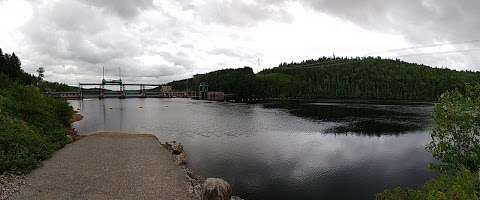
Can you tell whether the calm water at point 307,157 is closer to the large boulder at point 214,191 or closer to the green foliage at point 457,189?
the large boulder at point 214,191

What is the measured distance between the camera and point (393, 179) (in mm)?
35312

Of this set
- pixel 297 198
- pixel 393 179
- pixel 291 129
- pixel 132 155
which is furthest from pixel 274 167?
pixel 291 129

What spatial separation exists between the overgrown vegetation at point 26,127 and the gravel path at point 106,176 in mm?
1469

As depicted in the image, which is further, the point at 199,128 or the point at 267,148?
the point at 199,128

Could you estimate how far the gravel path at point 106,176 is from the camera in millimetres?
23984

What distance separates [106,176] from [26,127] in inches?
601

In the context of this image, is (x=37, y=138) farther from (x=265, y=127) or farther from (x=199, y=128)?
(x=265, y=127)

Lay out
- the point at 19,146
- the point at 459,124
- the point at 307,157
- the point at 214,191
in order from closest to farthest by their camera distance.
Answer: the point at 459,124, the point at 214,191, the point at 19,146, the point at 307,157

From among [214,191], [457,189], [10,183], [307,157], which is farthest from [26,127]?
[457,189]

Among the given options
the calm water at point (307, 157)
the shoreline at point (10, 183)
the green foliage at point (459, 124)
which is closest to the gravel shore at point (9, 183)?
the shoreline at point (10, 183)

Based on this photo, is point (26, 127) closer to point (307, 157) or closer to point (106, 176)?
point (106, 176)

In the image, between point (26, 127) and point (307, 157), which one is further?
point (307, 157)

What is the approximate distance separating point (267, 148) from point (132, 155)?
21.0 meters

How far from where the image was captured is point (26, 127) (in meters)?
37.0
